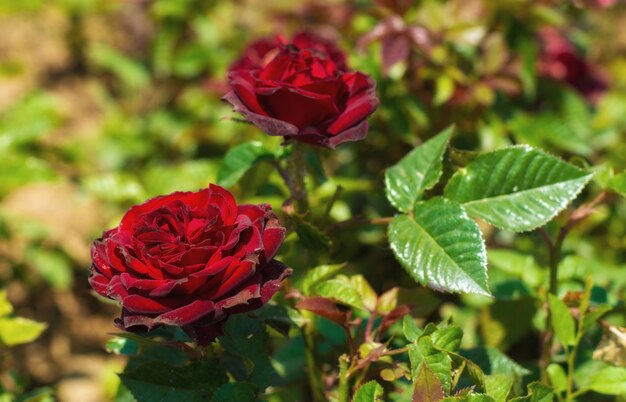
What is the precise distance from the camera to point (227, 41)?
221 cm

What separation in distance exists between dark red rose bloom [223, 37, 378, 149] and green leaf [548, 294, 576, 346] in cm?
36

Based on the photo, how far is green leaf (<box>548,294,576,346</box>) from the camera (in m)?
0.94

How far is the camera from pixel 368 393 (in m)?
0.79

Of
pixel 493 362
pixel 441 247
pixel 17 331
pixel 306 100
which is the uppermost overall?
pixel 306 100

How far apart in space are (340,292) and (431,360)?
20 centimetres

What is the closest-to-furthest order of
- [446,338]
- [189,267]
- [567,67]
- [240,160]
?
[189,267] → [446,338] → [240,160] → [567,67]

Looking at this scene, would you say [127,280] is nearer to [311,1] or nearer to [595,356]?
[595,356]

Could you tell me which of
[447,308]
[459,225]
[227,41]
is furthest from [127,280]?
[227,41]

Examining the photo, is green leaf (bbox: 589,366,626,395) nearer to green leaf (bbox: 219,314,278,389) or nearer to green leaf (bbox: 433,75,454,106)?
green leaf (bbox: 219,314,278,389)

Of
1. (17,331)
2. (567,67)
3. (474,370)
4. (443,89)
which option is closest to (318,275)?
(474,370)

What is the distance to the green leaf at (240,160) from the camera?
1.03 metres

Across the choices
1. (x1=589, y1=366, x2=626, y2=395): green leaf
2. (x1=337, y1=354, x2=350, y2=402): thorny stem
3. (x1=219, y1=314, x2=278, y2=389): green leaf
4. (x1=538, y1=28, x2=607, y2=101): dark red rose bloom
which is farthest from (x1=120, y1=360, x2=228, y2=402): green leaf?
(x1=538, y1=28, x2=607, y2=101): dark red rose bloom

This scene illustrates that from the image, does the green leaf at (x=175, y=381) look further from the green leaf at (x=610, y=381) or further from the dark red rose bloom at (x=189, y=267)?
the green leaf at (x=610, y=381)

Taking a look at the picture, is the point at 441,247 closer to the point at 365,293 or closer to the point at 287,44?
the point at 365,293
